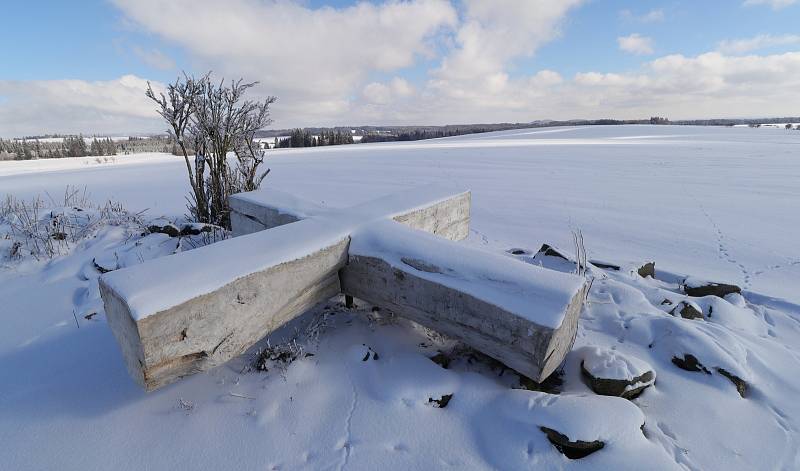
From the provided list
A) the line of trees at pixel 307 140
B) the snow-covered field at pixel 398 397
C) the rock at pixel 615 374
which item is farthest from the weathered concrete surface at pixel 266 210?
the line of trees at pixel 307 140

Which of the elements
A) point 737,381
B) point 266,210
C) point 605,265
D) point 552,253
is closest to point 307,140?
point 266,210

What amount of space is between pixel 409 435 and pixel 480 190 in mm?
7716

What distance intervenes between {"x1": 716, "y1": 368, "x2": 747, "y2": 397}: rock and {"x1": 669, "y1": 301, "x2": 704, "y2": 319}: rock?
767 mm

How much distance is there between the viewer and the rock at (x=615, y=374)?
192cm

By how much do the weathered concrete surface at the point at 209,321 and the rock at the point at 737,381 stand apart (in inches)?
95.7

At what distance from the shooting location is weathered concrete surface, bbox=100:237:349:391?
1.58 m

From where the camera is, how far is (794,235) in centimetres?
522

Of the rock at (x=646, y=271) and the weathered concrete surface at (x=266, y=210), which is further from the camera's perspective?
the rock at (x=646, y=271)

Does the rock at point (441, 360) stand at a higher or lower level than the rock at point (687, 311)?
higher

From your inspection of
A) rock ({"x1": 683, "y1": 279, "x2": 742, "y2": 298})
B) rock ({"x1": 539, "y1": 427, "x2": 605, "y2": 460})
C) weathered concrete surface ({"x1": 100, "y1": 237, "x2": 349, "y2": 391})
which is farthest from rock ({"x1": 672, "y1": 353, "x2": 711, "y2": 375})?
weathered concrete surface ({"x1": 100, "y1": 237, "x2": 349, "y2": 391})

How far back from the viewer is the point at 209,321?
1742 millimetres

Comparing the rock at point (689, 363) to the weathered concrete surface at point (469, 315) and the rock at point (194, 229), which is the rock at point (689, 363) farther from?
the rock at point (194, 229)

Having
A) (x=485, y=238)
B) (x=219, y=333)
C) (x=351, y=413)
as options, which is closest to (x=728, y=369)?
(x=351, y=413)

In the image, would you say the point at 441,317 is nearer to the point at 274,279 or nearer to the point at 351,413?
the point at 351,413
